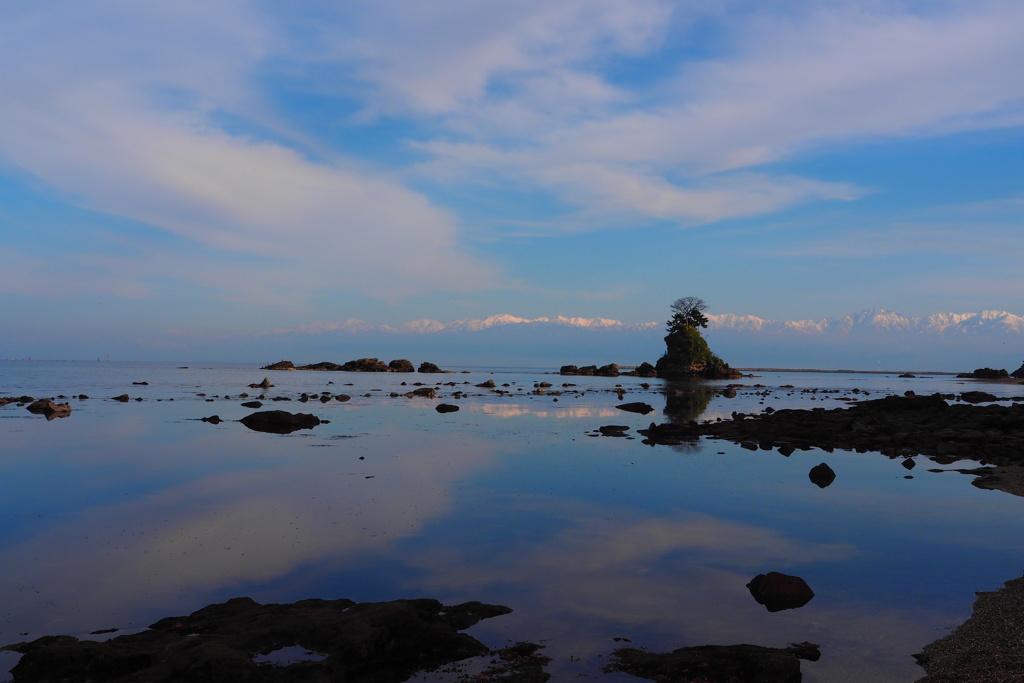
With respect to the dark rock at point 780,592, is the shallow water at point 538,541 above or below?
below

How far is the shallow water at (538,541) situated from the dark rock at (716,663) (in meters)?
0.34

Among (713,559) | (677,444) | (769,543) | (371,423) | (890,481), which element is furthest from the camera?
(371,423)

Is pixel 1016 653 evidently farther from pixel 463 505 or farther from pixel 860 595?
pixel 463 505

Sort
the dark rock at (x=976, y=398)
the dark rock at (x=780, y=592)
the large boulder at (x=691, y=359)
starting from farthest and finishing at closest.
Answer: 1. the large boulder at (x=691, y=359)
2. the dark rock at (x=976, y=398)
3. the dark rock at (x=780, y=592)

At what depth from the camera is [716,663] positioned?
7.75 metres

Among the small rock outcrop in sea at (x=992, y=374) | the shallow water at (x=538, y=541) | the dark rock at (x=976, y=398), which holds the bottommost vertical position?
the shallow water at (x=538, y=541)

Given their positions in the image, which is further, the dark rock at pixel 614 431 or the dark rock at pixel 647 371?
the dark rock at pixel 647 371

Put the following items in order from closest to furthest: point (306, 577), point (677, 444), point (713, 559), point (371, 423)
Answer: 1. point (306, 577)
2. point (713, 559)
3. point (677, 444)
4. point (371, 423)

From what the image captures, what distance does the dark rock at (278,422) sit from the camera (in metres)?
36.8

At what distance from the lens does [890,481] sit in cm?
2186

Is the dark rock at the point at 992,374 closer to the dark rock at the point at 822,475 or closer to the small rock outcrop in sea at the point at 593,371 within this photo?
the small rock outcrop in sea at the point at 593,371


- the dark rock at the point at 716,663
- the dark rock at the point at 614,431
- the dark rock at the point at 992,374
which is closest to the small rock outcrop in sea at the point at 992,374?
the dark rock at the point at 992,374

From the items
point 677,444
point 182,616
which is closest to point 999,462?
point 677,444

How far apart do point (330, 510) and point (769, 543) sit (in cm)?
1076
